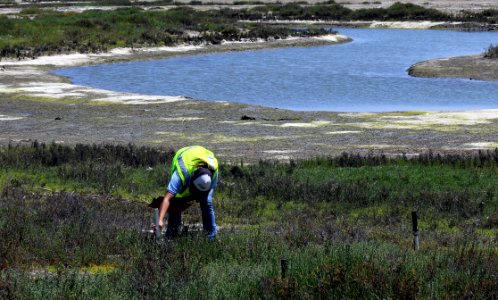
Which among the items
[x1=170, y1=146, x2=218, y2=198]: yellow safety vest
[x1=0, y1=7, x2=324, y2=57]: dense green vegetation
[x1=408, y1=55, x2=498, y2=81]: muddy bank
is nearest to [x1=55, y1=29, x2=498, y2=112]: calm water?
[x1=408, y1=55, x2=498, y2=81]: muddy bank

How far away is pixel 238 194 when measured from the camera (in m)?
18.3

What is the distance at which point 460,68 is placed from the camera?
1978 inches

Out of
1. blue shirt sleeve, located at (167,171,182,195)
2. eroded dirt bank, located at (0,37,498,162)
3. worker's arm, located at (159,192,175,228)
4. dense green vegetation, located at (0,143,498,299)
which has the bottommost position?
eroded dirt bank, located at (0,37,498,162)

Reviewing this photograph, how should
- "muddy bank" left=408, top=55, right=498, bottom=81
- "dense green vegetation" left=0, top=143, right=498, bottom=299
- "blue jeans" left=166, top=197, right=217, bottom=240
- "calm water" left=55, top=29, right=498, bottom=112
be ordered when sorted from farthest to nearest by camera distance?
"muddy bank" left=408, top=55, right=498, bottom=81, "calm water" left=55, top=29, right=498, bottom=112, "blue jeans" left=166, top=197, right=217, bottom=240, "dense green vegetation" left=0, top=143, right=498, bottom=299

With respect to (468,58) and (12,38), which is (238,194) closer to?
(468,58)

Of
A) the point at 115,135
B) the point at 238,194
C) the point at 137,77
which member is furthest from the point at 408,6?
the point at 238,194

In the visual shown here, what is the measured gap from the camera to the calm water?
1588 inches

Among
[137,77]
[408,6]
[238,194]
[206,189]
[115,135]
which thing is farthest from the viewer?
[408,6]

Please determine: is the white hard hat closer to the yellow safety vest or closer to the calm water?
the yellow safety vest

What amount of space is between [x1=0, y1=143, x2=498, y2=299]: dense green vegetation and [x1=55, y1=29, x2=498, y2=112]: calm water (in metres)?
17.4

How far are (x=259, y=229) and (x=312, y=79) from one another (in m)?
37.9

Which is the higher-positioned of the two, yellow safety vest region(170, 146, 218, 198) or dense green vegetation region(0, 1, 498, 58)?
yellow safety vest region(170, 146, 218, 198)

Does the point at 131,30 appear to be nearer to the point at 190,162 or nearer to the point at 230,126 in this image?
the point at 230,126

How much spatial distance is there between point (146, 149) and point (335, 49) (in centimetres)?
4752
